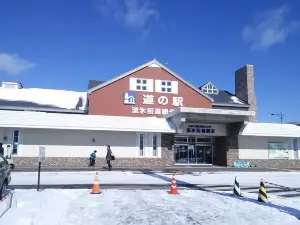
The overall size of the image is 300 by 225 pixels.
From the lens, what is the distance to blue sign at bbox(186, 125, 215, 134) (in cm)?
2789

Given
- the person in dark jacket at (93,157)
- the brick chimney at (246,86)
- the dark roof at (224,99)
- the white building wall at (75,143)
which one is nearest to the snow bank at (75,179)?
the person in dark jacket at (93,157)

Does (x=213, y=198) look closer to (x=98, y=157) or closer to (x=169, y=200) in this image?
(x=169, y=200)

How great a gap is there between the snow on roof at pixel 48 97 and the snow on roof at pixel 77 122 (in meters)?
5.35

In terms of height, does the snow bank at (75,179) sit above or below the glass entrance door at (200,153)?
below

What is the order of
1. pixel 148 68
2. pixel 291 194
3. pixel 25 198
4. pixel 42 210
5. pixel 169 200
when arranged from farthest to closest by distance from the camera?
pixel 148 68 < pixel 291 194 < pixel 169 200 < pixel 25 198 < pixel 42 210

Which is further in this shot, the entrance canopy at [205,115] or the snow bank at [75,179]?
the entrance canopy at [205,115]

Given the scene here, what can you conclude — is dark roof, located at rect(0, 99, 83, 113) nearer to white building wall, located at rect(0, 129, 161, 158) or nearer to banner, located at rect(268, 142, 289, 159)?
white building wall, located at rect(0, 129, 161, 158)

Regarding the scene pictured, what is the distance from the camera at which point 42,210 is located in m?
8.08

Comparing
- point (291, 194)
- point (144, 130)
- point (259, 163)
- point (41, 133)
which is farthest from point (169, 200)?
point (259, 163)

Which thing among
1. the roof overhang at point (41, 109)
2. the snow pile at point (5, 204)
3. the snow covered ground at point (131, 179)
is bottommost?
the snow covered ground at point (131, 179)

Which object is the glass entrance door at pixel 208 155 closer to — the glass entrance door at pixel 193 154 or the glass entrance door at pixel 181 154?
the glass entrance door at pixel 193 154

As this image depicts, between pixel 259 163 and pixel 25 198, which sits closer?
pixel 25 198

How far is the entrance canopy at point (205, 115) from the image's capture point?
82.1 feet

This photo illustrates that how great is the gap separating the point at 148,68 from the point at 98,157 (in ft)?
35.1
